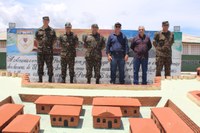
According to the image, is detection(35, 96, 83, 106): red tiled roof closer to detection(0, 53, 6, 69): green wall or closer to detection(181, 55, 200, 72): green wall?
detection(0, 53, 6, 69): green wall

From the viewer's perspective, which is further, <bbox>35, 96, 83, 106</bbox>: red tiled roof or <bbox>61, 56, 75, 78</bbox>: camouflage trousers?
<bbox>61, 56, 75, 78</bbox>: camouflage trousers

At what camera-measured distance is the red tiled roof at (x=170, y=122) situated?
2854mm

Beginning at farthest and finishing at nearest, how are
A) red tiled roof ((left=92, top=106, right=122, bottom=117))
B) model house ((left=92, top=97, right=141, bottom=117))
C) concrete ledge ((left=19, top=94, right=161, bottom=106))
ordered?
concrete ledge ((left=19, top=94, right=161, bottom=106)), model house ((left=92, top=97, right=141, bottom=117)), red tiled roof ((left=92, top=106, right=122, bottom=117))

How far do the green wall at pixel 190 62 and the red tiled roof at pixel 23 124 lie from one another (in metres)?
30.0

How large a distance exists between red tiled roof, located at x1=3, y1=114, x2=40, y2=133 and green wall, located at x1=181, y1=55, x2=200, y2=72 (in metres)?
30.0

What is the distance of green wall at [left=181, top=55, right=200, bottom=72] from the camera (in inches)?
1249

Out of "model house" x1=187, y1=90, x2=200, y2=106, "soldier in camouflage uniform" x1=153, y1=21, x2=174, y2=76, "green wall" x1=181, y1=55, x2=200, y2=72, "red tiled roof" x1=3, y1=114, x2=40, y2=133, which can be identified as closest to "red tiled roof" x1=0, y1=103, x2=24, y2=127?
"red tiled roof" x1=3, y1=114, x2=40, y2=133

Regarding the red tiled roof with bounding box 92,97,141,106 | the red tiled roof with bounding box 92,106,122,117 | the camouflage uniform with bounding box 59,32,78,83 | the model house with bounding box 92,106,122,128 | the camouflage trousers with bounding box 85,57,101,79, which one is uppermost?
the camouflage uniform with bounding box 59,32,78,83

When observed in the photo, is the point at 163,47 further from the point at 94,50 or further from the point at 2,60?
the point at 2,60

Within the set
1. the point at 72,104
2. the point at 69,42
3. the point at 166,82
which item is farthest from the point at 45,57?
the point at 72,104

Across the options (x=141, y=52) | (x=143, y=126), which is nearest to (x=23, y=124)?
(x=143, y=126)

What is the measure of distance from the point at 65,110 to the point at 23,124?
651mm

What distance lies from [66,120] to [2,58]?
29.8 meters

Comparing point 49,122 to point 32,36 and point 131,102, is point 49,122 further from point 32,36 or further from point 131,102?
point 32,36
